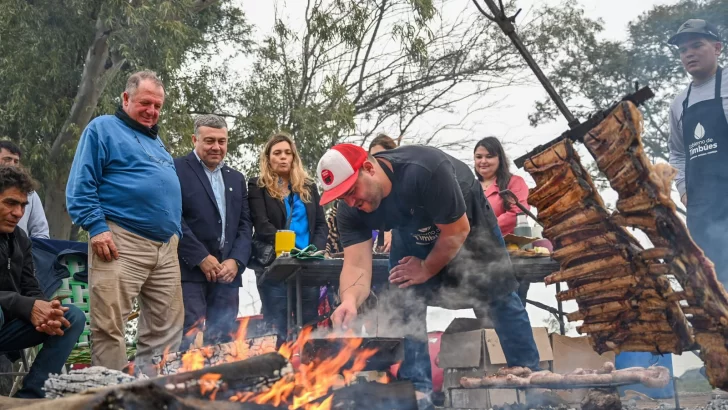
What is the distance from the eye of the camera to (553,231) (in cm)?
426

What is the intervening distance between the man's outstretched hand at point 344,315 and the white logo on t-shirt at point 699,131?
10.5 ft

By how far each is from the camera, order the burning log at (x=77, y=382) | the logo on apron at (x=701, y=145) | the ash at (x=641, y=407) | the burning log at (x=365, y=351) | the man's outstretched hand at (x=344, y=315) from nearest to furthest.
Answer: the burning log at (x=77, y=382), the burning log at (x=365, y=351), the man's outstretched hand at (x=344, y=315), the ash at (x=641, y=407), the logo on apron at (x=701, y=145)

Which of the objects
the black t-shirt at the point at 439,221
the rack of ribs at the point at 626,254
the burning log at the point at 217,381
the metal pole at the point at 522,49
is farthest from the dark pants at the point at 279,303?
the metal pole at the point at 522,49

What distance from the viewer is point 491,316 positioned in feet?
19.0

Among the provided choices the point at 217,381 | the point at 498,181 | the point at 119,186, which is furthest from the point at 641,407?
the point at 119,186

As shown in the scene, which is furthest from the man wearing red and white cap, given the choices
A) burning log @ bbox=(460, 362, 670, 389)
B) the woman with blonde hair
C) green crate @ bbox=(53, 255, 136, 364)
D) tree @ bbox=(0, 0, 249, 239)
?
tree @ bbox=(0, 0, 249, 239)

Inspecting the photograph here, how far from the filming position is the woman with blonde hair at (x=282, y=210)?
22.7 ft

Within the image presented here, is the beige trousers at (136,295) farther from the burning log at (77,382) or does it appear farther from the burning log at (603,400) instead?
the burning log at (603,400)

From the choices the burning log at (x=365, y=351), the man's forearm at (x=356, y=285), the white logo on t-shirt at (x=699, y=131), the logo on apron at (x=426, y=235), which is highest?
the white logo on t-shirt at (x=699, y=131)

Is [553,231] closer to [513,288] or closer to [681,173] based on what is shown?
[513,288]

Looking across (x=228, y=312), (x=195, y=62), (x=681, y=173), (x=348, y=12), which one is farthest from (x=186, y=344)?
(x=348, y=12)

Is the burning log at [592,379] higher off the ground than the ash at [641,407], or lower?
higher

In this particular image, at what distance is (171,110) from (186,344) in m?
6.93

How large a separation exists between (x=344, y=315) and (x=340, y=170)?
102 cm
